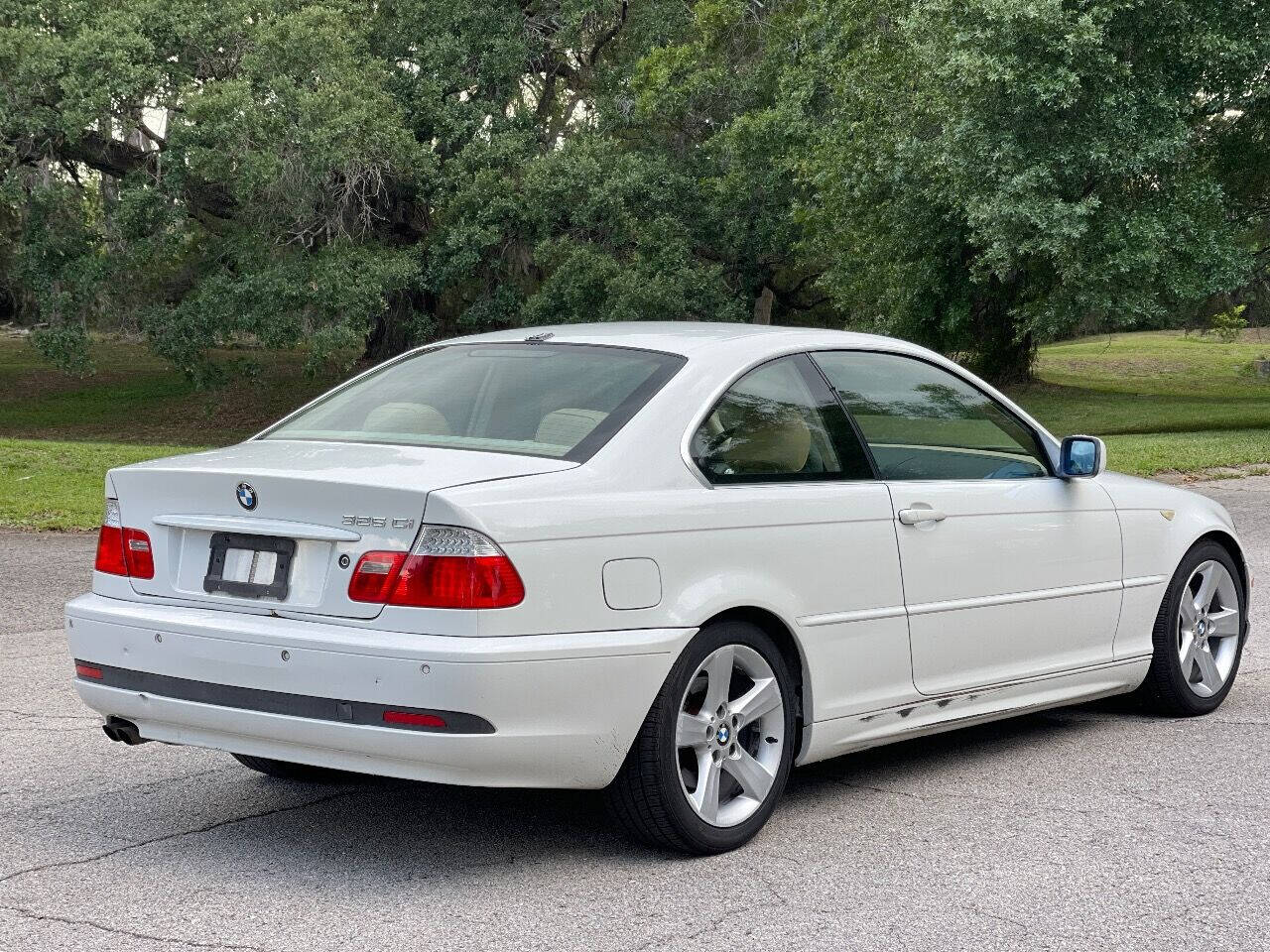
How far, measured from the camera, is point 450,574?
431 centimetres

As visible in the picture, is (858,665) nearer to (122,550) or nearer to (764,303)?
(122,550)

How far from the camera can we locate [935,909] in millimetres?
4312

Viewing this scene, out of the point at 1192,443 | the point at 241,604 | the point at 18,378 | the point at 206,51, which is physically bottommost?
the point at 18,378

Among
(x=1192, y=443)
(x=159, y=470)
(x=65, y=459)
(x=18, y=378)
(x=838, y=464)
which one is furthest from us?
(x=18, y=378)

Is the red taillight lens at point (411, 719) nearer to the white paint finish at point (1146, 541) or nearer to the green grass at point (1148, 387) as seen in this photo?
the white paint finish at point (1146, 541)

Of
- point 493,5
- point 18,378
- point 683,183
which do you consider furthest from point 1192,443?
point 18,378

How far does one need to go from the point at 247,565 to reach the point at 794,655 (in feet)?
5.59

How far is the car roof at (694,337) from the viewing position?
538cm

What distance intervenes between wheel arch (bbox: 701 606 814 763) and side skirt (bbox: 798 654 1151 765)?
4cm

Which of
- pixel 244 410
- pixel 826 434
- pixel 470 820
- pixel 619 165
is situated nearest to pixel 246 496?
pixel 470 820

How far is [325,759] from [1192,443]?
21244 millimetres

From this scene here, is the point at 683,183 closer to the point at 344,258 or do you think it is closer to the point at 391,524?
the point at 344,258

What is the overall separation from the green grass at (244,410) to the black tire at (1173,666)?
380 inches

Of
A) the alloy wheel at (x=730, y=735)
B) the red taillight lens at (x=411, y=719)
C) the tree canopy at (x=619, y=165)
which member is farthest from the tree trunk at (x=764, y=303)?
the red taillight lens at (x=411, y=719)
